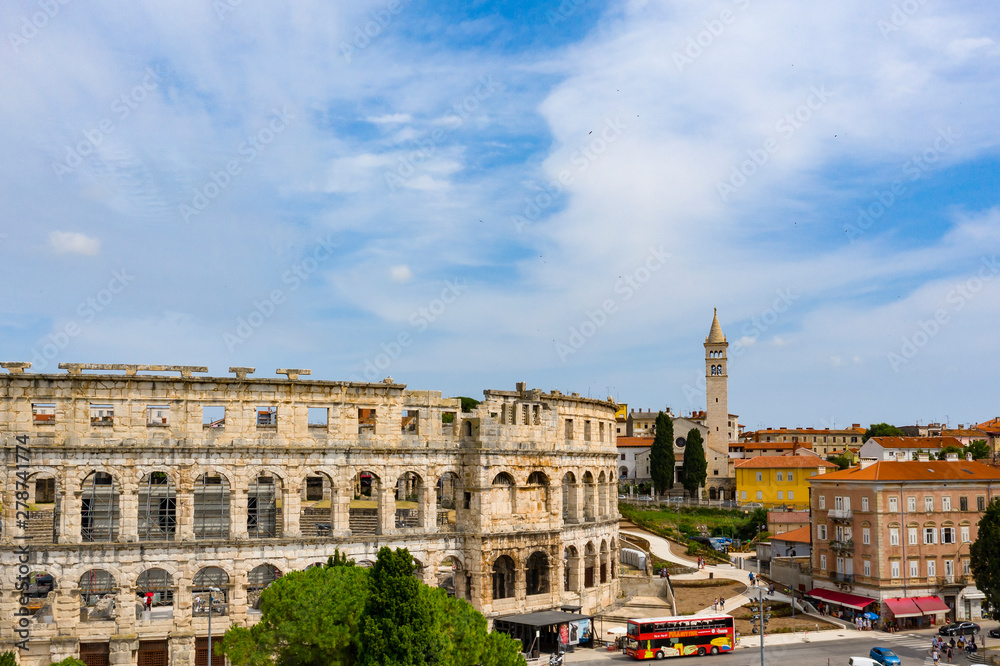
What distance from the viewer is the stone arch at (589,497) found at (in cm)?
7038

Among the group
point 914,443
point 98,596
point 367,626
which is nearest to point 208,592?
point 98,596

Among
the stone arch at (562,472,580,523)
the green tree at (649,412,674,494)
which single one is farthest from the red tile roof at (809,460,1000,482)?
the green tree at (649,412,674,494)

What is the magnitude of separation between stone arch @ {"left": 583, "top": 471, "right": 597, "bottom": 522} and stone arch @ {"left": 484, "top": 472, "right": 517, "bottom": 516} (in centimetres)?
1000

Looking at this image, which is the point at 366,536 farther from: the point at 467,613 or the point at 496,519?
the point at 467,613

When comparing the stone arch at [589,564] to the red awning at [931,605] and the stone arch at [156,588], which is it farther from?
the stone arch at [156,588]

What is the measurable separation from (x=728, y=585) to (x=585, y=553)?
Result: 20.5 m

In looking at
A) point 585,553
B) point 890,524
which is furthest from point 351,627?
point 890,524

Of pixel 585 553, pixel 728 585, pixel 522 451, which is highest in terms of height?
pixel 522 451

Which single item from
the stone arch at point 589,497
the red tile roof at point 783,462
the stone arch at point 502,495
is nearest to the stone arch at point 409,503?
the stone arch at point 502,495

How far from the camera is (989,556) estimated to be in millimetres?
60250

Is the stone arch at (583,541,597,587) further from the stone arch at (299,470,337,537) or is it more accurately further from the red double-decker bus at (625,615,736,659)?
the stone arch at (299,470,337,537)

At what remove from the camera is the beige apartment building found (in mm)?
67438

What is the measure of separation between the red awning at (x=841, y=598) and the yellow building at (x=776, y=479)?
52397 mm

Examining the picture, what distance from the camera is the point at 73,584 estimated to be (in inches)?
1965
